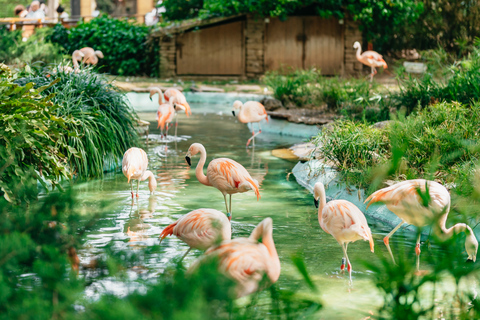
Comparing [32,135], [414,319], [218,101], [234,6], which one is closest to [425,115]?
[32,135]

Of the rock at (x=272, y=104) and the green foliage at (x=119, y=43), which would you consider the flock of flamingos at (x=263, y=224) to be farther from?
the green foliage at (x=119, y=43)

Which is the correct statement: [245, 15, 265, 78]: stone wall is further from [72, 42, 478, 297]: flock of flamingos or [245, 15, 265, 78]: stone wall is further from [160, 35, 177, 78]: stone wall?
[72, 42, 478, 297]: flock of flamingos

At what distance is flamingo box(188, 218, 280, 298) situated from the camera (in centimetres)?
256

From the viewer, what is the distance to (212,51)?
61.7 feet

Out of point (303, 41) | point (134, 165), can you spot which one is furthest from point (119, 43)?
point (134, 165)

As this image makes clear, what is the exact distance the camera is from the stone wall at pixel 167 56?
60.0 ft

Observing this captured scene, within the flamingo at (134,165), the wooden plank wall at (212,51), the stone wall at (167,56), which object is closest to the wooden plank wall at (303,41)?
the wooden plank wall at (212,51)

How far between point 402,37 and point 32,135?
17.2 m

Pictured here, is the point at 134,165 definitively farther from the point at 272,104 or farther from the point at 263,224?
the point at 272,104

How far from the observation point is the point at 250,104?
9.50 meters

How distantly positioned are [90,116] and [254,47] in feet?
40.3

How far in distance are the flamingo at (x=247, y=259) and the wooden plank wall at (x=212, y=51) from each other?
16.4 metres

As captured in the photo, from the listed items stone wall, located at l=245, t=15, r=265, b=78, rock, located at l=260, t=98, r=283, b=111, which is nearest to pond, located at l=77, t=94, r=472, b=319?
rock, located at l=260, t=98, r=283, b=111

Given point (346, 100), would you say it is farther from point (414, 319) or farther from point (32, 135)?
point (414, 319)
